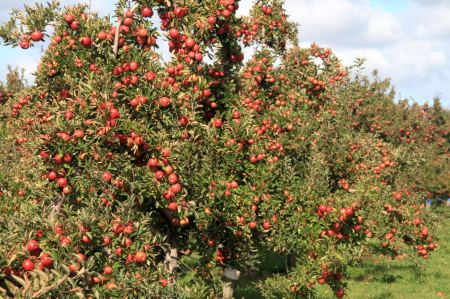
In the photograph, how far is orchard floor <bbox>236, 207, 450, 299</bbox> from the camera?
12.8 meters

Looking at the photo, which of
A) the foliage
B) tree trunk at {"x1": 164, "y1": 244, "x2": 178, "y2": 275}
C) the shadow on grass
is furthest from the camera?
the shadow on grass

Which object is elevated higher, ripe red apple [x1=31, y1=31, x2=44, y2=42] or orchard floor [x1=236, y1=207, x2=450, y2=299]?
ripe red apple [x1=31, y1=31, x2=44, y2=42]

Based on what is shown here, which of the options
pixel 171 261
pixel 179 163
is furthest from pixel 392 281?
pixel 179 163

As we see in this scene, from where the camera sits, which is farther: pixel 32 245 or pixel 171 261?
pixel 171 261

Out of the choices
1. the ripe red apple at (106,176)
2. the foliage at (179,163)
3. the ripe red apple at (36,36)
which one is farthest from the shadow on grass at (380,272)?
the ripe red apple at (36,36)

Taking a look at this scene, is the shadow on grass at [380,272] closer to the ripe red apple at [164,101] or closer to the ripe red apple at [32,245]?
the ripe red apple at [164,101]

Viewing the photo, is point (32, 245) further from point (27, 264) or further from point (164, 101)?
point (164, 101)

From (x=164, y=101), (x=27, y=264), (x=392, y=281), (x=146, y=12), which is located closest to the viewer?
(x=27, y=264)

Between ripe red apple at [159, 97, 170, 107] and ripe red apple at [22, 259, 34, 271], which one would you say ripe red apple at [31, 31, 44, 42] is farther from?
ripe red apple at [22, 259, 34, 271]

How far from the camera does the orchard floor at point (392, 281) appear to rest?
1275cm

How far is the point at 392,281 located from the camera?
14.5m

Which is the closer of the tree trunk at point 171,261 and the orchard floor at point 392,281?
the tree trunk at point 171,261

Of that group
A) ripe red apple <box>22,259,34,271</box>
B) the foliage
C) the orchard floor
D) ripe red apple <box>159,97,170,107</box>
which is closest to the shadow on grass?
the orchard floor

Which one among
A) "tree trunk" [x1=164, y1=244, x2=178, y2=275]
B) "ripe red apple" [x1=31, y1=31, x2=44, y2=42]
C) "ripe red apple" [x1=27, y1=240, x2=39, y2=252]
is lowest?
"tree trunk" [x1=164, y1=244, x2=178, y2=275]
